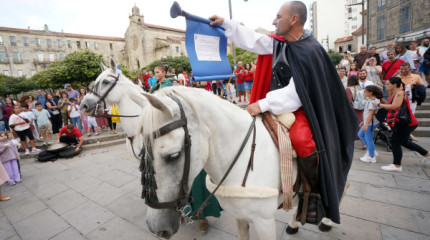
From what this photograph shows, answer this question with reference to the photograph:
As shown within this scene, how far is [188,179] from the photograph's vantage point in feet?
4.22

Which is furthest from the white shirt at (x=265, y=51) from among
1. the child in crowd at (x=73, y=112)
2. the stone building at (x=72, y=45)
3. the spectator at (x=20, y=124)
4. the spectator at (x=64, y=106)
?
the stone building at (x=72, y=45)

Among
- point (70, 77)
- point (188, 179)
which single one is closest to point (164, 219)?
point (188, 179)

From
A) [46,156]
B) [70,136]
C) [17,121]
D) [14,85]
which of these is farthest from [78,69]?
[46,156]

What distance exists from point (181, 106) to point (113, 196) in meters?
3.81

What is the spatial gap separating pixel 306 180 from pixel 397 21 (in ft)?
89.7

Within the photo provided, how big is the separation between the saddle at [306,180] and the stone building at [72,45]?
150ft

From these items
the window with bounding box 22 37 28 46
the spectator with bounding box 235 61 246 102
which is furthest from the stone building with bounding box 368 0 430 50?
the window with bounding box 22 37 28 46

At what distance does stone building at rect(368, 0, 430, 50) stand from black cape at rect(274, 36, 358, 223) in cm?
2141

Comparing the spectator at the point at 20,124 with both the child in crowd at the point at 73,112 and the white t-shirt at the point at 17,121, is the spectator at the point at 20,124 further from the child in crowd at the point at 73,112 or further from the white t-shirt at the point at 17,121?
the child in crowd at the point at 73,112

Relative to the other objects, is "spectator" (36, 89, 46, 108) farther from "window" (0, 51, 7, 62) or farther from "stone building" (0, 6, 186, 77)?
"window" (0, 51, 7, 62)

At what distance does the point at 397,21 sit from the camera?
65.0ft

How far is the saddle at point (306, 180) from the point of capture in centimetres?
160

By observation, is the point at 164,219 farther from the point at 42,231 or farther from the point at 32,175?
the point at 32,175

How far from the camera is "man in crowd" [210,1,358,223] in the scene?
156 cm
